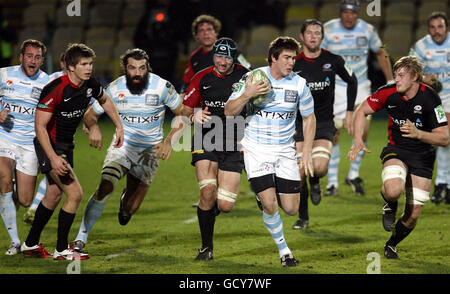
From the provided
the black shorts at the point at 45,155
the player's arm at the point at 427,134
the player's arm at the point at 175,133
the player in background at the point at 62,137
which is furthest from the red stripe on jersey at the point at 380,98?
the black shorts at the point at 45,155

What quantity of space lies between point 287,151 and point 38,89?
2.68m

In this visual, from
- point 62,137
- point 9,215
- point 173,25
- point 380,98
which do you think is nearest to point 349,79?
point 380,98

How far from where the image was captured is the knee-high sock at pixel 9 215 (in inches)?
314

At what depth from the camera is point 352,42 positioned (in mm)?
11586

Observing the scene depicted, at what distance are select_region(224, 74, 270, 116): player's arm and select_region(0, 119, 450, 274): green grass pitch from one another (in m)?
1.42

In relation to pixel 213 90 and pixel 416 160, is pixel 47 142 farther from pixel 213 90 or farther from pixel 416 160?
pixel 416 160

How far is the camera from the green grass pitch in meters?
7.41

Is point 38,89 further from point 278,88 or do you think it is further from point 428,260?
point 428,260

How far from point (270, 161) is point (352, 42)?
4485 millimetres

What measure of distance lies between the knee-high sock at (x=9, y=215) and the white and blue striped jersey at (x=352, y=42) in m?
5.21

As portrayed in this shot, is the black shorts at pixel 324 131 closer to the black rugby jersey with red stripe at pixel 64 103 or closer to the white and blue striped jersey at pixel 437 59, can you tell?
the white and blue striped jersey at pixel 437 59

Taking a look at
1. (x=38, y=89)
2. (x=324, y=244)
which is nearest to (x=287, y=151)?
(x=324, y=244)

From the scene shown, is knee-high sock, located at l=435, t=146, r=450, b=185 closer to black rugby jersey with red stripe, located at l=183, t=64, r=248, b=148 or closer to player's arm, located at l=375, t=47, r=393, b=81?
player's arm, located at l=375, t=47, r=393, b=81

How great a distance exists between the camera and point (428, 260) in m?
7.66
